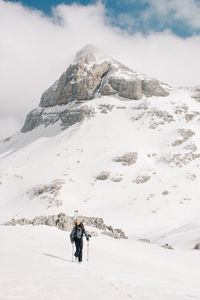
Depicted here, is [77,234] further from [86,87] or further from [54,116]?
[86,87]

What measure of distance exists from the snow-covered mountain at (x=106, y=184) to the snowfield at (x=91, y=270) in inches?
2.1

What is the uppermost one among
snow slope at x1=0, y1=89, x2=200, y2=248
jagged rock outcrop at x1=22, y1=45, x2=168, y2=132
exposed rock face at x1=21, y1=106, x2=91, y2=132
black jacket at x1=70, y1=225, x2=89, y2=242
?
jagged rock outcrop at x1=22, y1=45, x2=168, y2=132

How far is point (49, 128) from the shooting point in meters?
79.8

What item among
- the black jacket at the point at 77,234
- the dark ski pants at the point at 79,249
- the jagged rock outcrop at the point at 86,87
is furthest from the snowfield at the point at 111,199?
the jagged rock outcrop at the point at 86,87

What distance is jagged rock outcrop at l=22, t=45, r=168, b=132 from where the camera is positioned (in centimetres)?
8000

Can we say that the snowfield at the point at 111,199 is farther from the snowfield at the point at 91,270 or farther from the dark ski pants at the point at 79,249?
the dark ski pants at the point at 79,249

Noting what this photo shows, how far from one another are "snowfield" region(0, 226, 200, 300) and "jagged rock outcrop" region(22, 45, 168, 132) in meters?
55.0

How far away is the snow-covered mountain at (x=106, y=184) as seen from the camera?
33.9 ft

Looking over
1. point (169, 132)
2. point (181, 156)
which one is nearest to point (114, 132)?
point (169, 132)

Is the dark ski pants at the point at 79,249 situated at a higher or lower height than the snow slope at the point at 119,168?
lower

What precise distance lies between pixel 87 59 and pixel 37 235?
7751cm

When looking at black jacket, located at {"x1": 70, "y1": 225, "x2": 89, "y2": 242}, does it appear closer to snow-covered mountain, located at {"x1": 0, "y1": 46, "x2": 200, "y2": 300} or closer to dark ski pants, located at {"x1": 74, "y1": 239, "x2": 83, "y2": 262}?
dark ski pants, located at {"x1": 74, "y1": 239, "x2": 83, "y2": 262}

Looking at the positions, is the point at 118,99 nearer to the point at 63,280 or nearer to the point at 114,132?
the point at 114,132

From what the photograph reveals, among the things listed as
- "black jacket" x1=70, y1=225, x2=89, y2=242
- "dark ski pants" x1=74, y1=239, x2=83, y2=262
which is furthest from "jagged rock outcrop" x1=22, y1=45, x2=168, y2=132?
"dark ski pants" x1=74, y1=239, x2=83, y2=262
